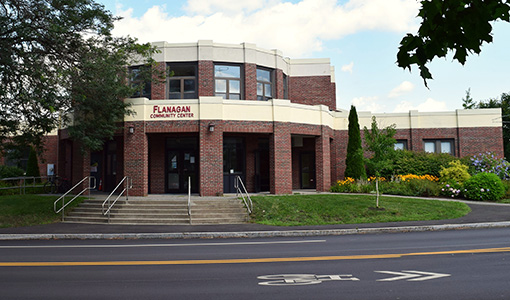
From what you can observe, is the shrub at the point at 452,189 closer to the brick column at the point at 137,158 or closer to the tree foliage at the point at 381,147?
the tree foliage at the point at 381,147

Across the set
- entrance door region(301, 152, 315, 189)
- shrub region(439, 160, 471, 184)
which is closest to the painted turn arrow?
shrub region(439, 160, 471, 184)

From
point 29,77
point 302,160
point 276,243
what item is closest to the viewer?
point 276,243

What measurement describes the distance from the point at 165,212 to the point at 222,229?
12.1ft

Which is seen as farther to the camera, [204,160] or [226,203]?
[204,160]

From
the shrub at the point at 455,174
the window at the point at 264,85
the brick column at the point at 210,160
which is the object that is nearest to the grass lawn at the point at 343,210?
the brick column at the point at 210,160

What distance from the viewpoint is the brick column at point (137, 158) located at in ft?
64.5

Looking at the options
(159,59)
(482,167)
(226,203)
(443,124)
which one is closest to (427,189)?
(482,167)

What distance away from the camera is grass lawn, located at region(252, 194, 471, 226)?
586 inches

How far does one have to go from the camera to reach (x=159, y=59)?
890 inches

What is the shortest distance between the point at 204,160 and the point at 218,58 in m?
6.50

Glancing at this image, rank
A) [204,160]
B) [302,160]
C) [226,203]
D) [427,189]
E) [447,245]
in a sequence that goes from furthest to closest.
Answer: [302,160]
[427,189]
[204,160]
[226,203]
[447,245]

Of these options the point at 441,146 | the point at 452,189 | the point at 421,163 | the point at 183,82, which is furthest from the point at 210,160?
the point at 441,146

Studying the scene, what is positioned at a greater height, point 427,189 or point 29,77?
point 29,77

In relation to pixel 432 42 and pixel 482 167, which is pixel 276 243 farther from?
pixel 482 167
